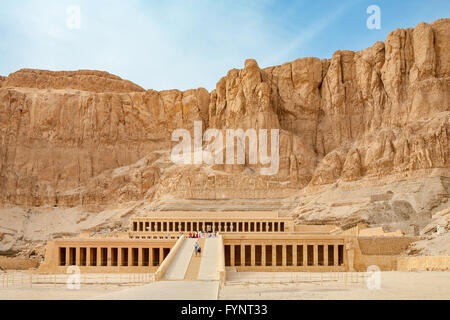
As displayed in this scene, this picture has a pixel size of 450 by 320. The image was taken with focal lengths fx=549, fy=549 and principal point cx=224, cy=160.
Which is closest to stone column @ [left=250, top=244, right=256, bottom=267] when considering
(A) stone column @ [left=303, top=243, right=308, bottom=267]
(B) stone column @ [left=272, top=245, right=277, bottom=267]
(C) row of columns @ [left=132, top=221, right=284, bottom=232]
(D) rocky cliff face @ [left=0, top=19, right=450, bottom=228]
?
(B) stone column @ [left=272, top=245, right=277, bottom=267]

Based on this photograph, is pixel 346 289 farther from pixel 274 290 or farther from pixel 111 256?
pixel 111 256

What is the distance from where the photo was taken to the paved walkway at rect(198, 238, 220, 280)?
31452mm

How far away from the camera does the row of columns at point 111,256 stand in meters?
46.0

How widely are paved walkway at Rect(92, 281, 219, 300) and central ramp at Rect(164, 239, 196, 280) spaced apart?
2.59 meters

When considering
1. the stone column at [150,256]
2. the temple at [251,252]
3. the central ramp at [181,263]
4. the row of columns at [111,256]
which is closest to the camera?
the central ramp at [181,263]

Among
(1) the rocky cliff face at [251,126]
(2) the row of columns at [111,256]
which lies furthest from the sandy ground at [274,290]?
(1) the rocky cliff face at [251,126]

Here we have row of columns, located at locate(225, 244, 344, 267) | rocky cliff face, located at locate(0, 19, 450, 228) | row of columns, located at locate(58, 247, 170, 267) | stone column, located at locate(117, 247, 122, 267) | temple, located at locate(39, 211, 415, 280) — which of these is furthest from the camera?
rocky cliff face, located at locate(0, 19, 450, 228)

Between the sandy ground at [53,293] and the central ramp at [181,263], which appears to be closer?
the sandy ground at [53,293]

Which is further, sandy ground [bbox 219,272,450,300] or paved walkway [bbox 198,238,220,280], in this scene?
paved walkway [bbox 198,238,220,280]

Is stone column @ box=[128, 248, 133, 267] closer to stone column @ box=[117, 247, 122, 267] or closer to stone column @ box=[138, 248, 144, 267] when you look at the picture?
stone column @ box=[138, 248, 144, 267]

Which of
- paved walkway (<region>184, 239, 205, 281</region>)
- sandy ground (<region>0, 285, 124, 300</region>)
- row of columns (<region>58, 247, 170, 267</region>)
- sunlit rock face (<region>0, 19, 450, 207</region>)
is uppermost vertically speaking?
sunlit rock face (<region>0, 19, 450, 207</region>)

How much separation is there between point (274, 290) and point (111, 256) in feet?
86.0

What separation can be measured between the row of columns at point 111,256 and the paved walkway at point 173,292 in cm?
1803

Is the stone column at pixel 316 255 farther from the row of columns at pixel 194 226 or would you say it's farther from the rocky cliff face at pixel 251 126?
the rocky cliff face at pixel 251 126
